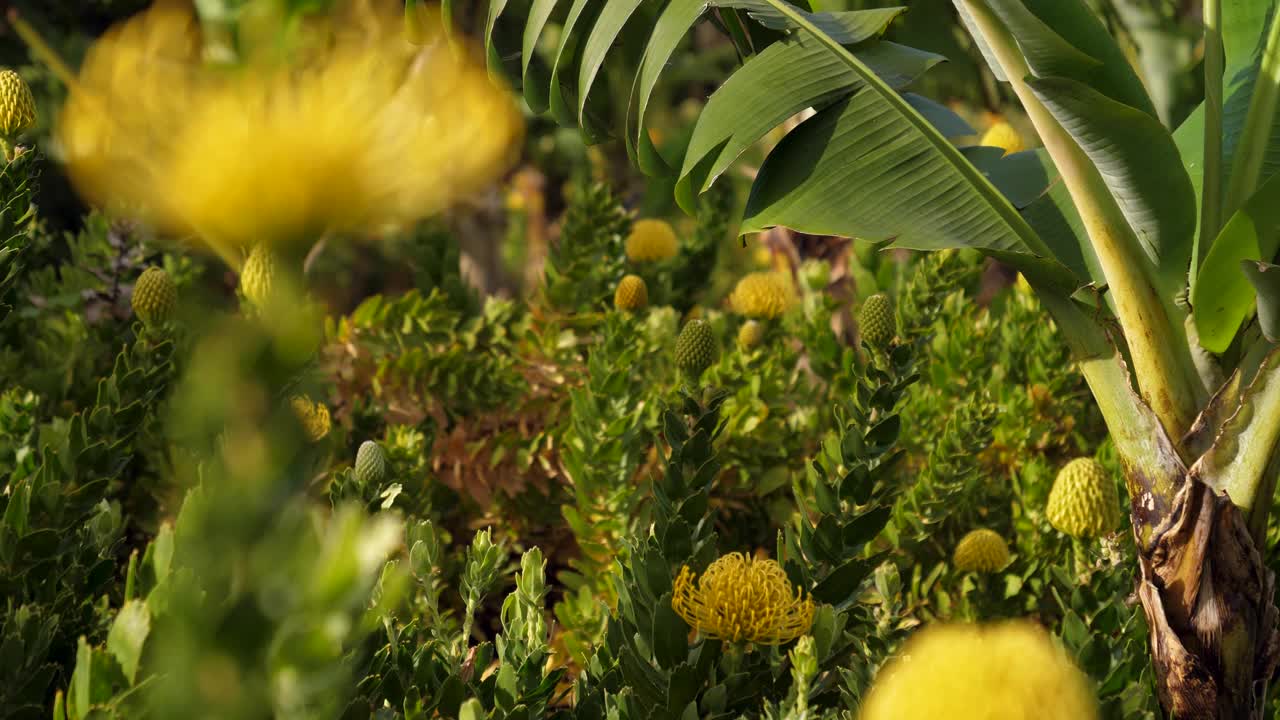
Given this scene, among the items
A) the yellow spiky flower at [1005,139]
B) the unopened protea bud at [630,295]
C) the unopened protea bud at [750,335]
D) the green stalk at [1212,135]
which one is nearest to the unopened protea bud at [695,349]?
the unopened protea bud at [630,295]

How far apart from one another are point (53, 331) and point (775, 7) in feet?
8.36

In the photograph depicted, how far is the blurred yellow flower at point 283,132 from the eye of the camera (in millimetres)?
374

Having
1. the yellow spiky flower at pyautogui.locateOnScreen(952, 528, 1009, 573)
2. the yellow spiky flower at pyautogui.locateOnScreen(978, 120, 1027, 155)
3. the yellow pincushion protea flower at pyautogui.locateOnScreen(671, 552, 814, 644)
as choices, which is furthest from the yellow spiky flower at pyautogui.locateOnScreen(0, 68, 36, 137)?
the yellow spiky flower at pyautogui.locateOnScreen(978, 120, 1027, 155)

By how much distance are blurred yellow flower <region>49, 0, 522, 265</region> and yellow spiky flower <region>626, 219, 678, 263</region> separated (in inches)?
143

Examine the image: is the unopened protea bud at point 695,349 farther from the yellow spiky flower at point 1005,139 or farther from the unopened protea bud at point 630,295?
the yellow spiky flower at point 1005,139

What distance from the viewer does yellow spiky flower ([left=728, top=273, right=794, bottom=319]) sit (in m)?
3.56

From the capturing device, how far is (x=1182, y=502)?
2.13 m

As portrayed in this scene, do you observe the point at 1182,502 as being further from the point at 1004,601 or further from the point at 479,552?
the point at 479,552

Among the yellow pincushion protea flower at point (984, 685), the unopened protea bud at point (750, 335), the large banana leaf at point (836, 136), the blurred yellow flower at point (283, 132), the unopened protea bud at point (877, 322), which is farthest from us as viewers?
the unopened protea bud at point (750, 335)

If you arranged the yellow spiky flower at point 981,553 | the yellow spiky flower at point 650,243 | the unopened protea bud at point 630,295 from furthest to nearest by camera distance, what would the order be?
the yellow spiky flower at point 650,243, the unopened protea bud at point 630,295, the yellow spiky flower at point 981,553

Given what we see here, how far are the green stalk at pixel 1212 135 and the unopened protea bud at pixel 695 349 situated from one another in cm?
106

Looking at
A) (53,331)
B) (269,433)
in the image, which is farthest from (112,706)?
(53,331)

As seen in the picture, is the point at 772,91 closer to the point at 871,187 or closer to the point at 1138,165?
the point at 871,187

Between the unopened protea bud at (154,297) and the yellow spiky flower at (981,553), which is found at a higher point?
the unopened protea bud at (154,297)
